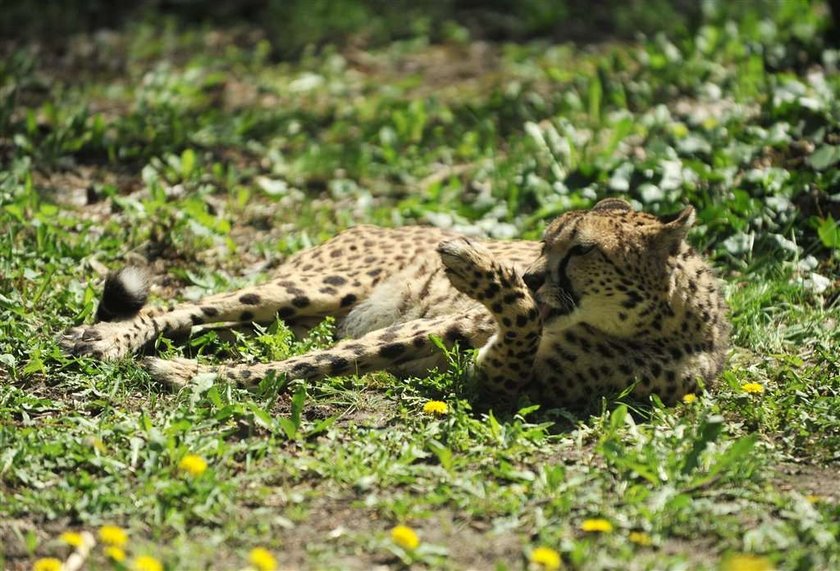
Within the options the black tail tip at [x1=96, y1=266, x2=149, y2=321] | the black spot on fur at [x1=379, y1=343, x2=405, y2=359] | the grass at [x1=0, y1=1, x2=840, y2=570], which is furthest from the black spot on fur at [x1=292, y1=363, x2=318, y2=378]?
the black tail tip at [x1=96, y1=266, x2=149, y2=321]

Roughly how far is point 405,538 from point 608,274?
5.73 feet

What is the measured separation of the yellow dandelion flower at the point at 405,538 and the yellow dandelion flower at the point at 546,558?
1.17 feet

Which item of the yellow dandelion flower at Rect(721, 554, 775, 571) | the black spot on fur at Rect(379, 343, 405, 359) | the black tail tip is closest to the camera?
the yellow dandelion flower at Rect(721, 554, 775, 571)

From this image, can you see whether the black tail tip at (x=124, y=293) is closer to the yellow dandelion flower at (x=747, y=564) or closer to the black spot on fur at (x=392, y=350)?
the black spot on fur at (x=392, y=350)

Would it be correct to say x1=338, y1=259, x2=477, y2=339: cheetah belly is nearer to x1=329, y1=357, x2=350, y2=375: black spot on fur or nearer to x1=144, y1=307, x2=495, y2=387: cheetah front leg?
x1=144, y1=307, x2=495, y2=387: cheetah front leg

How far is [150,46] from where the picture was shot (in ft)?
34.1

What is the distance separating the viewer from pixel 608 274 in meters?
5.10

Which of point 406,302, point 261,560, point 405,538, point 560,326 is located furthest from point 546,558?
point 406,302

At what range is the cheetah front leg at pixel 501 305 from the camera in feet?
16.3

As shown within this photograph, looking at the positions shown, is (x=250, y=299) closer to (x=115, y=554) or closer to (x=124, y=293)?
(x=124, y=293)

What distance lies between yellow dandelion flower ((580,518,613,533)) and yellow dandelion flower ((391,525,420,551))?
0.53m

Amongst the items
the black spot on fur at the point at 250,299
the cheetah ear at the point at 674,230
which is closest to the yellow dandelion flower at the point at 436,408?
the cheetah ear at the point at 674,230

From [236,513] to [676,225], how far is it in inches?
84.7

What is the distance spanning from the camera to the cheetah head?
16.7 ft
